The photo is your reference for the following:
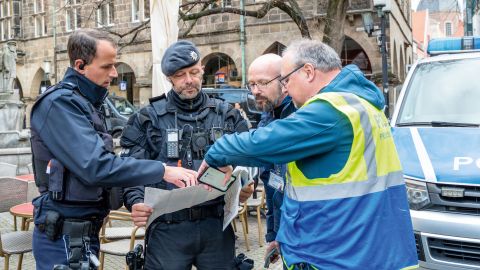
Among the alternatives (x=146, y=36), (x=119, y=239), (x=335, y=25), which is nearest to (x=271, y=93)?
(x=119, y=239)

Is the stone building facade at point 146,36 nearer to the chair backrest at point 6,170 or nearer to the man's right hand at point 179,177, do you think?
the chair backrest at point 6,170

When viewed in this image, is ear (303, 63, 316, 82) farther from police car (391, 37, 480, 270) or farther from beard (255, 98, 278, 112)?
police car (391, 37, 480, 270)

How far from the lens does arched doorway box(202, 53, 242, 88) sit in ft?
80.1

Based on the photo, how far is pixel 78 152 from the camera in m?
2.51

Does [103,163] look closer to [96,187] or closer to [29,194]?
[96,187]

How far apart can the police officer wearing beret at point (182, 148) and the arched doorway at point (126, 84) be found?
25946mm

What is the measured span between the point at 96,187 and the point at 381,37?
473 inches

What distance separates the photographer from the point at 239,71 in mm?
23125

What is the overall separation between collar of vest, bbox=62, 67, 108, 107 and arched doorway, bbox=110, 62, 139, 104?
26189 mm

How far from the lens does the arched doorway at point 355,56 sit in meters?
22.5

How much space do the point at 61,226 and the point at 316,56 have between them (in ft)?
4.79

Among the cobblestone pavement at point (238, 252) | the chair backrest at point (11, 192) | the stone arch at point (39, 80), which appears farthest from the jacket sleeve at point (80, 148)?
the stone arch at point (39, 80)

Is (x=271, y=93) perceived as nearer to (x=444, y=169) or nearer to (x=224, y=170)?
(x=224, y=170)

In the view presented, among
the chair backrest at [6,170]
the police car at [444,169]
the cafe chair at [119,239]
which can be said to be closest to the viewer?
the police car at [444,169]
